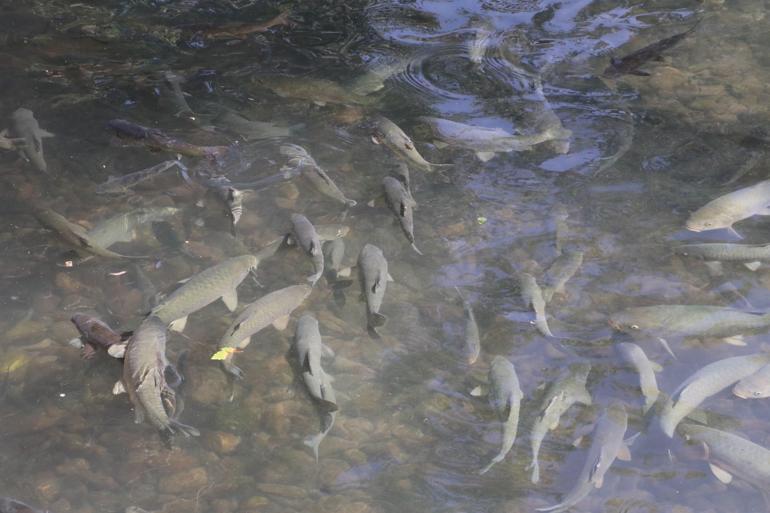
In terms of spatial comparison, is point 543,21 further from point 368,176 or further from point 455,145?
point 368,176

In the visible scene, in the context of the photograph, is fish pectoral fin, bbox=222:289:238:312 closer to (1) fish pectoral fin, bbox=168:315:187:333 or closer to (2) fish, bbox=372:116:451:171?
(1) fish pectoral fin, bbox=168:315:187:333

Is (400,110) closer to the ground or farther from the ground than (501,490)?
farther from the ground

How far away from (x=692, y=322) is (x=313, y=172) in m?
3.04

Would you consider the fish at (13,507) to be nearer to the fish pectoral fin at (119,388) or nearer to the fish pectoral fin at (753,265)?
the fish pectoral fin at (119,388)

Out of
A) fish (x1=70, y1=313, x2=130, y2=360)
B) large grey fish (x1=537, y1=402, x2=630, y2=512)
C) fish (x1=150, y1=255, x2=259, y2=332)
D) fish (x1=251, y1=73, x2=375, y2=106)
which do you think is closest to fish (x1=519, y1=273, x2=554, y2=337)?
→ large grey fish (x1=537, y1=402, x2=630, y2=512)

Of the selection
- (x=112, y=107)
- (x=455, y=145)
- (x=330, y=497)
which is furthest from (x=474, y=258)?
(x=112, y=107)

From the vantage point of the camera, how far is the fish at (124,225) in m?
5.00

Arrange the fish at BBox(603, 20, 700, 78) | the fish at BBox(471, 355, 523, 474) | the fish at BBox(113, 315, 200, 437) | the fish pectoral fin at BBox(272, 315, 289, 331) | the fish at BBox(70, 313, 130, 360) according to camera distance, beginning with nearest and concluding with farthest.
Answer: the fish at BBox(113, 315, 200, 437) → the fish at BBox(471, 355, 523, 474) → the fish at BBox(70, 313, 130, 360) → the fish pectoral fin at BBox(272, 315, 289, 331) → the fish at BBox(603, 20, 700, 78)

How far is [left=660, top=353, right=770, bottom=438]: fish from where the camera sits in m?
4.00

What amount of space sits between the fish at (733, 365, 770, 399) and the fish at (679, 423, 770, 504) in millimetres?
303

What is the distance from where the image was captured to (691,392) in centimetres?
405

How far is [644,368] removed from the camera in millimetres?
4219

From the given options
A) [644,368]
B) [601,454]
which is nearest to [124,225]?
[601,454]

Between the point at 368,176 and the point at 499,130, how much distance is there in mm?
1268
